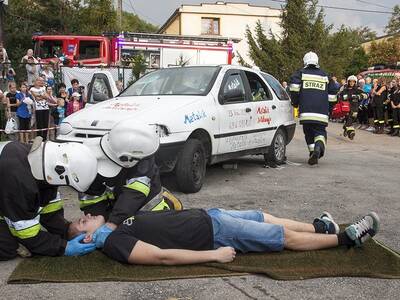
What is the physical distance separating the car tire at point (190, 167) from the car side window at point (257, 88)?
1.98 metres

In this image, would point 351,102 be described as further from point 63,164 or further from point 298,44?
point 298,44

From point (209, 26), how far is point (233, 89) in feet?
149

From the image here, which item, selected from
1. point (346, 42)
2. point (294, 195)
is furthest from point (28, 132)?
point (346, 42)

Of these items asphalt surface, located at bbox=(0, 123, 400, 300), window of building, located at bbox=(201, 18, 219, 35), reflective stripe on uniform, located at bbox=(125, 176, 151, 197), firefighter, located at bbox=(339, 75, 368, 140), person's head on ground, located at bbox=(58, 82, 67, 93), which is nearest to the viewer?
asphalt surface, located at bbox=(0, 123, 400, 300)

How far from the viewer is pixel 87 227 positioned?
14.7 feet

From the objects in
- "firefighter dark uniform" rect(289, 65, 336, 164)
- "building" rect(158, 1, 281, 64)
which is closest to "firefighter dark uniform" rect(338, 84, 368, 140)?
"firefighter dark uniform" rect(289, 65, 336, 164)

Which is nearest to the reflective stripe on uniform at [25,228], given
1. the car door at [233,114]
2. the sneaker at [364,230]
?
the sneaker at [364,230]

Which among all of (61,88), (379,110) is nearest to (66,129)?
(61,88)

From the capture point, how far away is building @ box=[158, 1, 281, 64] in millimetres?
51531

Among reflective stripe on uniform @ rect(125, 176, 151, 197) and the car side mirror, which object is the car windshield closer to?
the car side mirror

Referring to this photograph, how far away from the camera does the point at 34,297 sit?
12.3ft

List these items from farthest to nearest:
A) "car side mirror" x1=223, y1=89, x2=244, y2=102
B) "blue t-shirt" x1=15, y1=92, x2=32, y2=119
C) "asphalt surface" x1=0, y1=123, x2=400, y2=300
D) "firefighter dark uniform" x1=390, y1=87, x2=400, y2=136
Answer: "firefighter dark uniform" x1=390, y1=87, x2=400, y2=136, "blue t-shirt" x1=15, y1=92, x2=32, y2=119, "car side mirror" x1=223, y1=89, x2=244, y2=102, "asphalt surface" x1=0, y1=123, x2=400, y2=300

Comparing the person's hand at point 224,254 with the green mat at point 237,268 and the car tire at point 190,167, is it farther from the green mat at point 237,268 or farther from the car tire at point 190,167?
the car tire at point 190,167

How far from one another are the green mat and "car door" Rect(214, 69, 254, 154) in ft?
11.3
